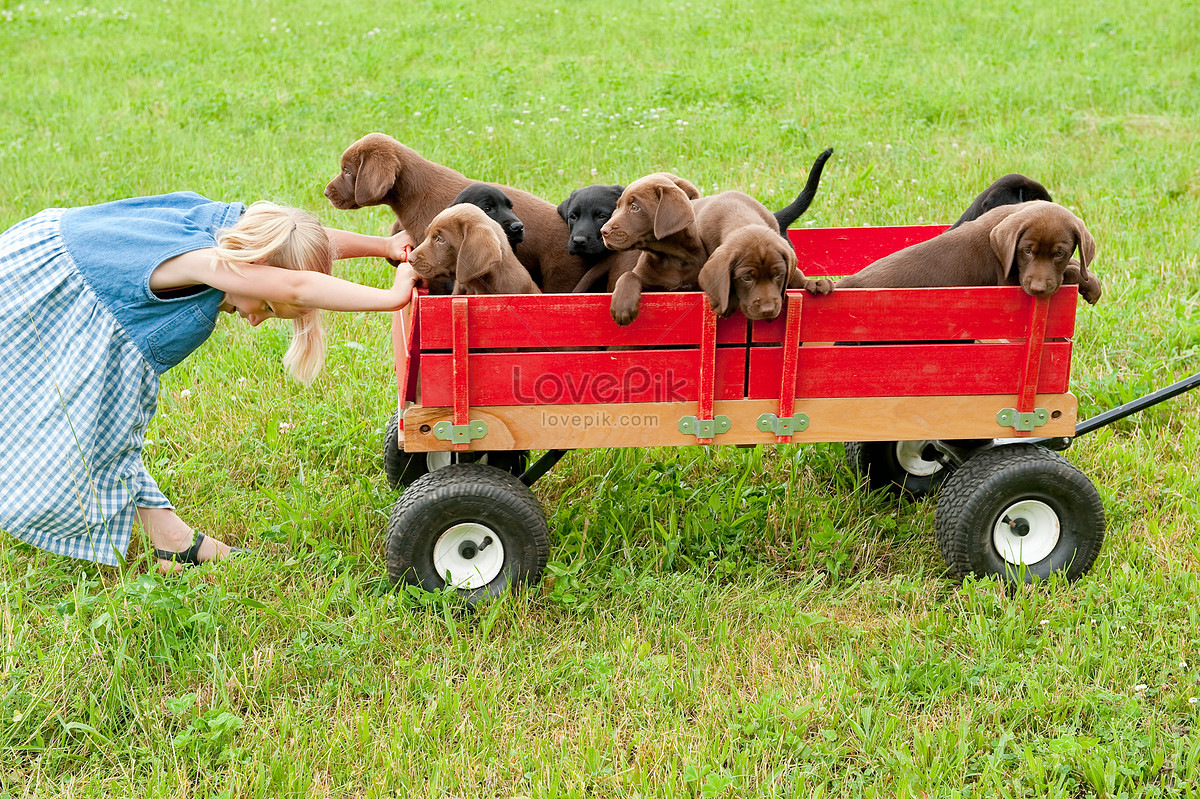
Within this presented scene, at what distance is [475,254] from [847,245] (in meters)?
1.95

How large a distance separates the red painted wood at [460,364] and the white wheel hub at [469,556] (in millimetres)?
341

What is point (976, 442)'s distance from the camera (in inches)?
162

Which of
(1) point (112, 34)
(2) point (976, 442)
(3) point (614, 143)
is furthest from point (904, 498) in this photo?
(1) point (112, 34)

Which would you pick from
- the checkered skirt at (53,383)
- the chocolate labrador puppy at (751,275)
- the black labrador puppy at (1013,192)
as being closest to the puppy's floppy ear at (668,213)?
the chocolate labrador puppy at (751,275)

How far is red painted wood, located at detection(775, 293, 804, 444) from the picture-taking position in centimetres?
349

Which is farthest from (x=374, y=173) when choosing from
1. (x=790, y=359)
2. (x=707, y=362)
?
(x=790, y=359)

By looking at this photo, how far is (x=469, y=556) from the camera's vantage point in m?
3.77

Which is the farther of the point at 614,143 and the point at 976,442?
the point at 614,143

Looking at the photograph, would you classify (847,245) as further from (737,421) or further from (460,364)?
(460,364)

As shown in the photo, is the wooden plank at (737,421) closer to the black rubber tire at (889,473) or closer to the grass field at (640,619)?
the grass field at (640,619)

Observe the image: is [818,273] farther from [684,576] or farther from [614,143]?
[614,143]

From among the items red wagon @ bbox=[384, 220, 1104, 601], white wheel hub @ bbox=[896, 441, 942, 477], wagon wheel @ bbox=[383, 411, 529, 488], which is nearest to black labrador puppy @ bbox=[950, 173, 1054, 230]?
red wagon @ bbox=[384, 220, 1104, 601]

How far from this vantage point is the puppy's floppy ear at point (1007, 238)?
352 centimetres

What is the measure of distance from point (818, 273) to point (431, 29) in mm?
10959
